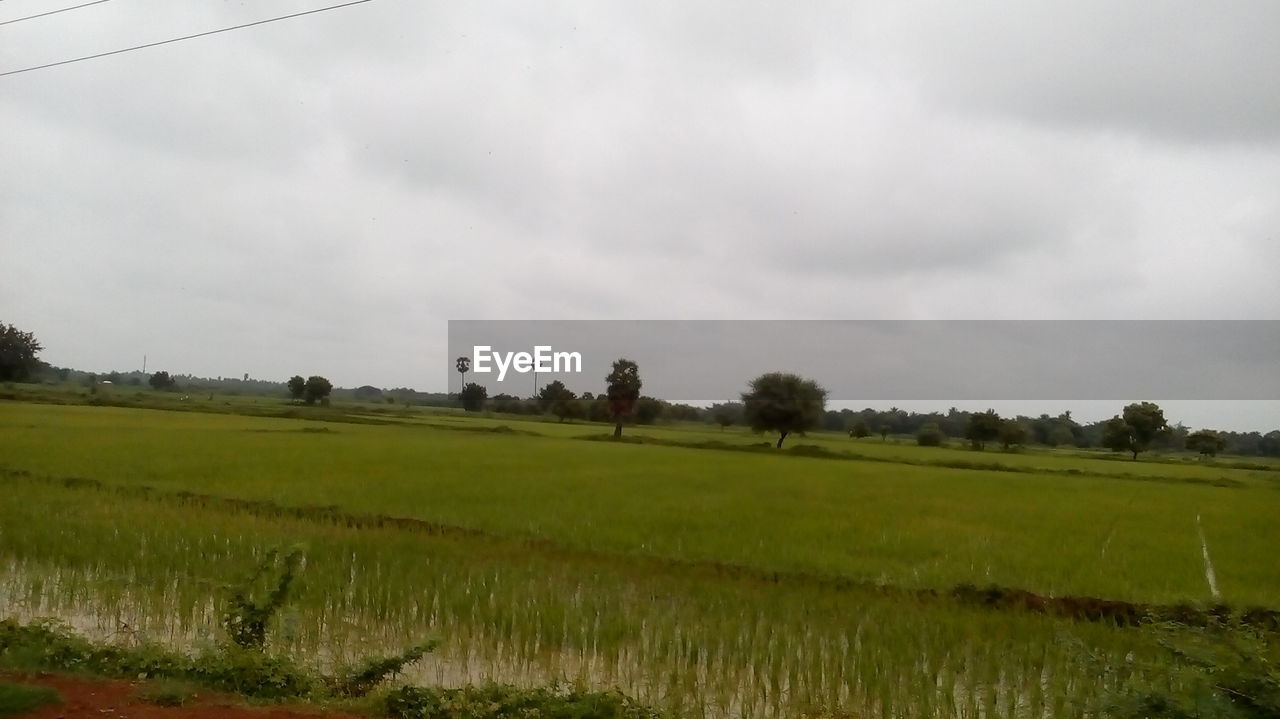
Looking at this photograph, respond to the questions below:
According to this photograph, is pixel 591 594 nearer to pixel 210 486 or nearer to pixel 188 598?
pixel 188 598

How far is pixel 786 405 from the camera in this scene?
4072cm

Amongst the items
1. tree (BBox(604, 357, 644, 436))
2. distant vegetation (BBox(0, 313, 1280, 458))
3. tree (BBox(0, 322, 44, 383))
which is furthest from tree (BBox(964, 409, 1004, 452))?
tree (BBox(0, 322, 44, 383))

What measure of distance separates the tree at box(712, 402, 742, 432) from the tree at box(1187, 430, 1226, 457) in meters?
24.1

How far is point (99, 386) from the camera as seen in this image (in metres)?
47.2

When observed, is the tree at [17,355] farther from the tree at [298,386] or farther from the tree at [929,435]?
the tree at [929,435]

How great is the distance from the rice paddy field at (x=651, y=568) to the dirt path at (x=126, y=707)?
62cm

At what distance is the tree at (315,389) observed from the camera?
158 ft

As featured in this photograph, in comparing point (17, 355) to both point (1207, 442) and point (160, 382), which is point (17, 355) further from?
point (1207, 442)

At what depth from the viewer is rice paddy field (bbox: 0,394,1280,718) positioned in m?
5.71

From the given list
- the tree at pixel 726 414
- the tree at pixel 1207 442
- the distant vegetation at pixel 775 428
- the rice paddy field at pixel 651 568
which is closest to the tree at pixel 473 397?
the distant vegetation at pixel 775 428

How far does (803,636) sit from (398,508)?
8042 mm

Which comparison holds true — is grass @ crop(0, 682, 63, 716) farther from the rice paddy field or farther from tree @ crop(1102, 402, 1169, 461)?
tree @ crop(1102, 402, 1169, 461)

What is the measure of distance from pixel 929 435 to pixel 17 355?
4764 cm

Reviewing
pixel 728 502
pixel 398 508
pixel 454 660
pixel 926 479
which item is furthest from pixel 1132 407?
pixel 454 660
